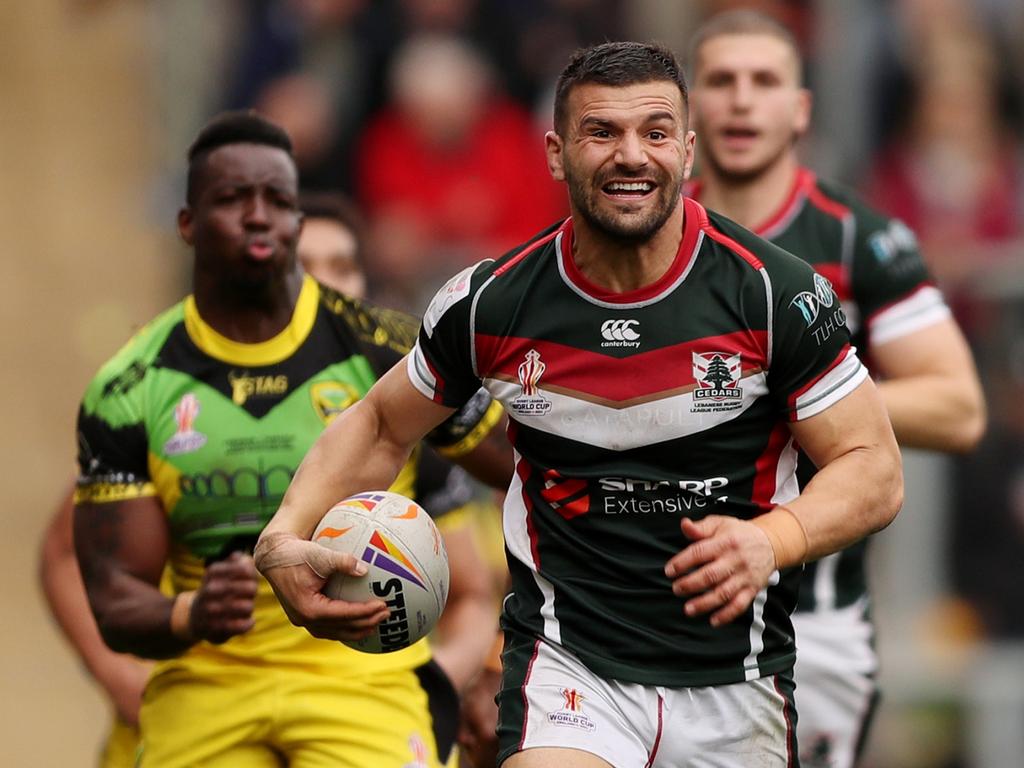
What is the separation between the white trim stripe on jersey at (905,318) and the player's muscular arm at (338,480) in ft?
6.34

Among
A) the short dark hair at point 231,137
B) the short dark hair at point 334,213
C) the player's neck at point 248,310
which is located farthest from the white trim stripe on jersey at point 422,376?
the short dark hair at point 334,213

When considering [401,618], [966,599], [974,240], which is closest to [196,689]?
[401,618]

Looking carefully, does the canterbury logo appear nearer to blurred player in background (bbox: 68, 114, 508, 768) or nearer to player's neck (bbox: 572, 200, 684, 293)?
player's neck (bbox: 572, 200, 684, 293)

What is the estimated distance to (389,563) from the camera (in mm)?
5148

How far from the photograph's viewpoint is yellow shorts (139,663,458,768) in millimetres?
6035

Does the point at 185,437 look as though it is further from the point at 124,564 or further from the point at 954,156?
the point at 954,156

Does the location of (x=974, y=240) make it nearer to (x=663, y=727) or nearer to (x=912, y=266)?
(x=912, y=266)

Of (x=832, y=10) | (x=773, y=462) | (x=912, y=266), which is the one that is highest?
(x=832, y=10)

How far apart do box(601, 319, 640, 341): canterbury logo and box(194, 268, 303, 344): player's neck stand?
146 centimetres

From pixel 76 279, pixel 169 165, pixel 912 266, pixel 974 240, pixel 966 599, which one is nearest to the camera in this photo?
pixel 912 266

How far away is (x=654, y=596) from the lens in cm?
522

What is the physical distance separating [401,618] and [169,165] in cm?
819

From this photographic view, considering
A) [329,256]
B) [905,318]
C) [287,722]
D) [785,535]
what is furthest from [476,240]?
[785,535]

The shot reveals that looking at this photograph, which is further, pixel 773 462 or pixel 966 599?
pixel 966 599
